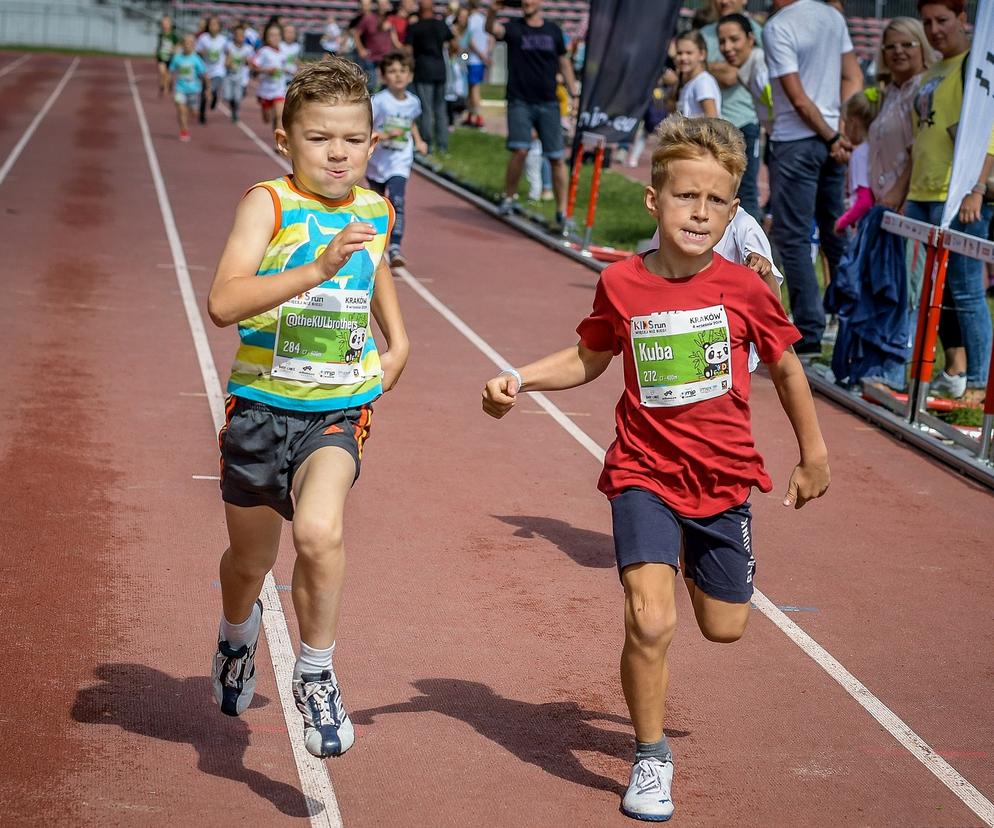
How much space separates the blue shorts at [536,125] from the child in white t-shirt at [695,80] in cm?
516

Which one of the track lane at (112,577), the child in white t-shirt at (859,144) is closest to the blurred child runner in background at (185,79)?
the track lane at (112,577)

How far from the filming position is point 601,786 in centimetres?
448

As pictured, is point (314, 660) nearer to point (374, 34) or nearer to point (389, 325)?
point (389, 325)

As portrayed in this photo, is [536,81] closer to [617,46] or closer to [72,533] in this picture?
[617,46]

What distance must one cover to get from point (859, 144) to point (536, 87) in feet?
20.9

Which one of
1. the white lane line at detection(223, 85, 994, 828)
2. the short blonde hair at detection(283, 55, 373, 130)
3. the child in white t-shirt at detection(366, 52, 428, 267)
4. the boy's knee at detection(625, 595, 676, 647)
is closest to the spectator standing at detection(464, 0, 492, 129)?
the child in white t-shirt at detection(366, 52, 428, 267)

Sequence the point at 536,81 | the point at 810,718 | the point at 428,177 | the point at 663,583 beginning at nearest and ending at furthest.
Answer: the point at 663,583 → the point at 810,718 → the point at 536,81 → the point at 428,177

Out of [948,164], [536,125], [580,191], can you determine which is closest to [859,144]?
[948,164]

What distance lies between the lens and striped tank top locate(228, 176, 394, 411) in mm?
4285

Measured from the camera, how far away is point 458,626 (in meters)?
5.77

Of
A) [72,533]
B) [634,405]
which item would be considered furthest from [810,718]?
[72,533]

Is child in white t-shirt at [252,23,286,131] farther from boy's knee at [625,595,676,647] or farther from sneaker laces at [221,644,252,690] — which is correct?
boy's knee at [625,595,676,647]

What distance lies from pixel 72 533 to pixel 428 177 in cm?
1761

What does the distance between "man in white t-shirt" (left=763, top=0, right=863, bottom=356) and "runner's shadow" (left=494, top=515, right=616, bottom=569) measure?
13.2 feet
